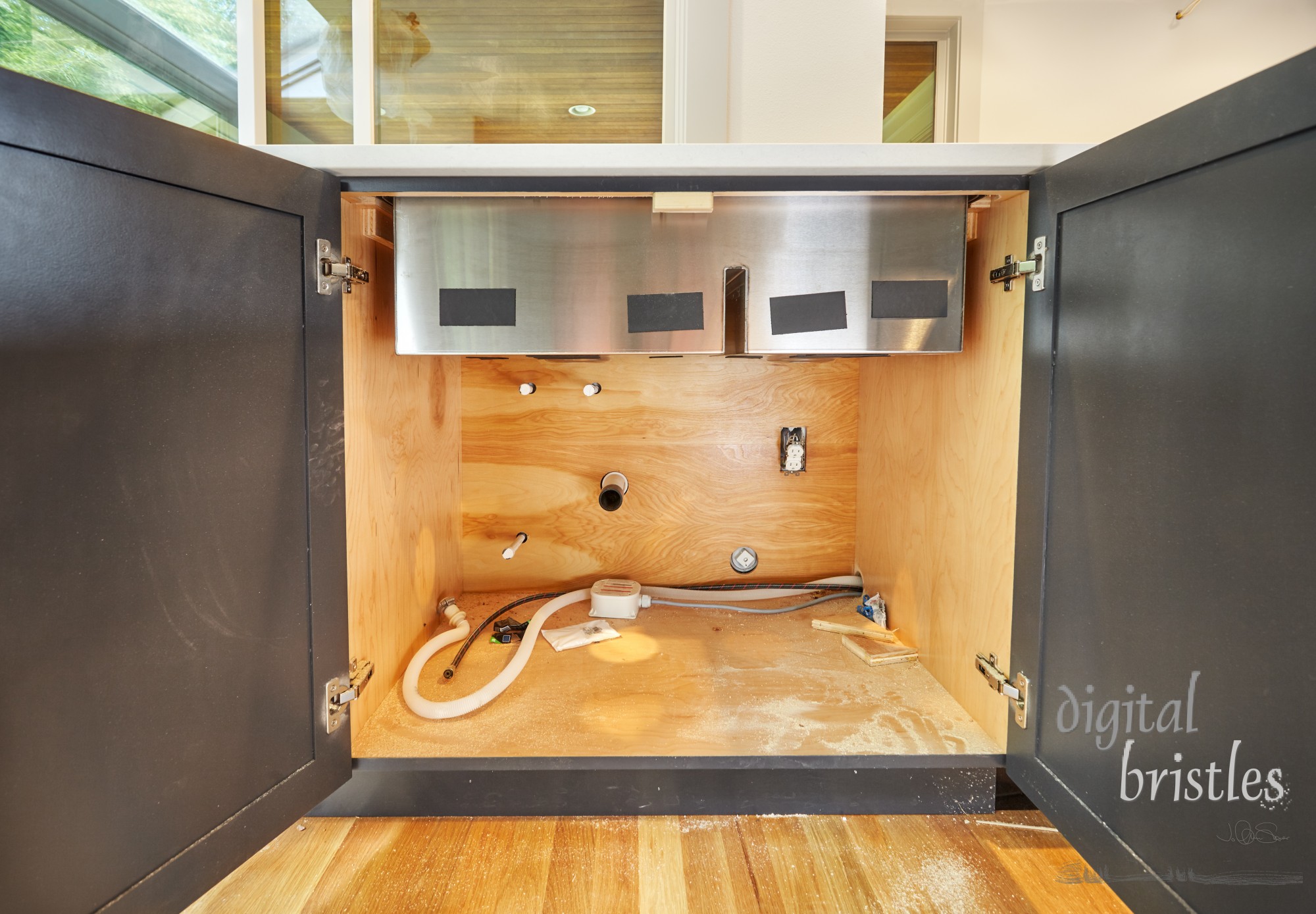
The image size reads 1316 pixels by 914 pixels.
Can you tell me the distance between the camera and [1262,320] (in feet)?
1.90

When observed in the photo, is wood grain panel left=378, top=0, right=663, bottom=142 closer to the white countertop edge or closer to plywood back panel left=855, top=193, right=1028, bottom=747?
the white countertop edge

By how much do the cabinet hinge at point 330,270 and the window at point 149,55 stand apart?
4.42 feet

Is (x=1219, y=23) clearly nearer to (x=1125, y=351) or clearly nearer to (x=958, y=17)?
(x=958, y=17)

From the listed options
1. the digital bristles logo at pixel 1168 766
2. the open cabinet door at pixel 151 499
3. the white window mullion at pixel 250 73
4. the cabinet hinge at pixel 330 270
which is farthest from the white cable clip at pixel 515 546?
the digital bristles logo at pixel 1168 766

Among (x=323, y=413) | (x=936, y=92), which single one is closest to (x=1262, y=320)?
(x=323, y=413)

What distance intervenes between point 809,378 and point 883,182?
2.65 feet

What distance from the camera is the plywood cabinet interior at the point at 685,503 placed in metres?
1.08

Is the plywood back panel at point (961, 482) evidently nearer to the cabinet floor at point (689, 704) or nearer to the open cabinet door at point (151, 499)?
the cabinet floor at point (689, 704)

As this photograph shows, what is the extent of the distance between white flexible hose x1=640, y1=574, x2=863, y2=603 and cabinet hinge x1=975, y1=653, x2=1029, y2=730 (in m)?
0.69

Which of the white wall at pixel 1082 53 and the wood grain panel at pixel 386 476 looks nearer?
the wood grain panel at pixel 386 476

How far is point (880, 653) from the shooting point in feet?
4.65

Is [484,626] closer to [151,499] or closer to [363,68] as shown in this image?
[151,499]

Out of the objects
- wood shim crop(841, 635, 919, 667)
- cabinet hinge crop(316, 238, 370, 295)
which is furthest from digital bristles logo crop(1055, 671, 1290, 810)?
cabinet hinge crop(316, 238, 370, 295)

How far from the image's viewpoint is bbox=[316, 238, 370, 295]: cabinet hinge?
0.92 metres
